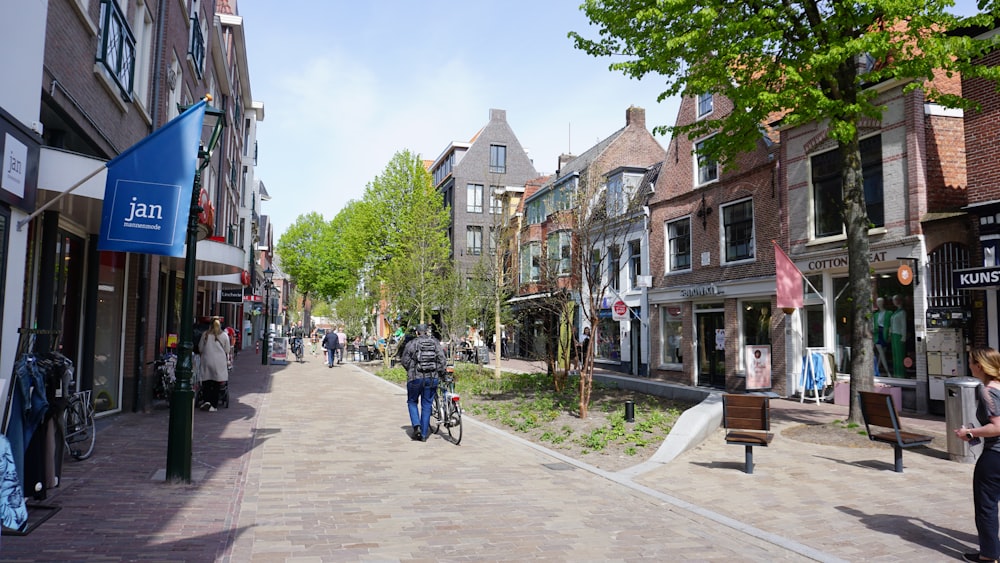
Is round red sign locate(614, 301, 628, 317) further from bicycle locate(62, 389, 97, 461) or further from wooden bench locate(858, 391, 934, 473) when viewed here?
bicycle locate(62, 389, 97, 461)

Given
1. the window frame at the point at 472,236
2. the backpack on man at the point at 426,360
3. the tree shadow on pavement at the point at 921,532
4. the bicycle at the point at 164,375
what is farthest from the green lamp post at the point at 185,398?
the window frame at the point at 472,236

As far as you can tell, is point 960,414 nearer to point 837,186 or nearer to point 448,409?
point 448,409

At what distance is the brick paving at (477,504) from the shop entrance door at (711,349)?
405 inches

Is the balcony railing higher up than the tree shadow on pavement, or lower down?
higher up

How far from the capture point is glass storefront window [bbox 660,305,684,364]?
74.2 ft

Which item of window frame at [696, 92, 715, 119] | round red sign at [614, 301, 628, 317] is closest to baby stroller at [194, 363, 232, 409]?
round red sign at [614, 301, 628, 317]

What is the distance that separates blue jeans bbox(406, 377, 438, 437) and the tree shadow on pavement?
18.8 feet

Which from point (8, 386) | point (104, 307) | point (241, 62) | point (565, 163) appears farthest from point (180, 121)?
point (565, 163)

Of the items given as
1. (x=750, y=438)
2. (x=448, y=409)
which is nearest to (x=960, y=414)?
(x=750, y=438)

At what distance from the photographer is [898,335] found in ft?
47.2

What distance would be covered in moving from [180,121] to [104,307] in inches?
231

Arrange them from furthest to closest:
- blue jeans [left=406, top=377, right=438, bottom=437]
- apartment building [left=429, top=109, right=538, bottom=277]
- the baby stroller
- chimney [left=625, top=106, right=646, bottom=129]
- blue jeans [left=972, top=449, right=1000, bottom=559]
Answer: apartment building [left=429, top=109, right=538, bottom=277], chimney [left=625, top=106, right=646, bottom=129], the baby stroller, blue jeans [left=406, top=377, right=438, bottom=437], blue jeans [left=972, top=449, right=1000, bottom=559]

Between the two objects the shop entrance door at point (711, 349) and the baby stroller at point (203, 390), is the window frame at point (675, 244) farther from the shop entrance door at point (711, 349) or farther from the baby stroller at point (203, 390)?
the baby stroller at point (203, 390)

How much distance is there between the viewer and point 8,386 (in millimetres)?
5320
